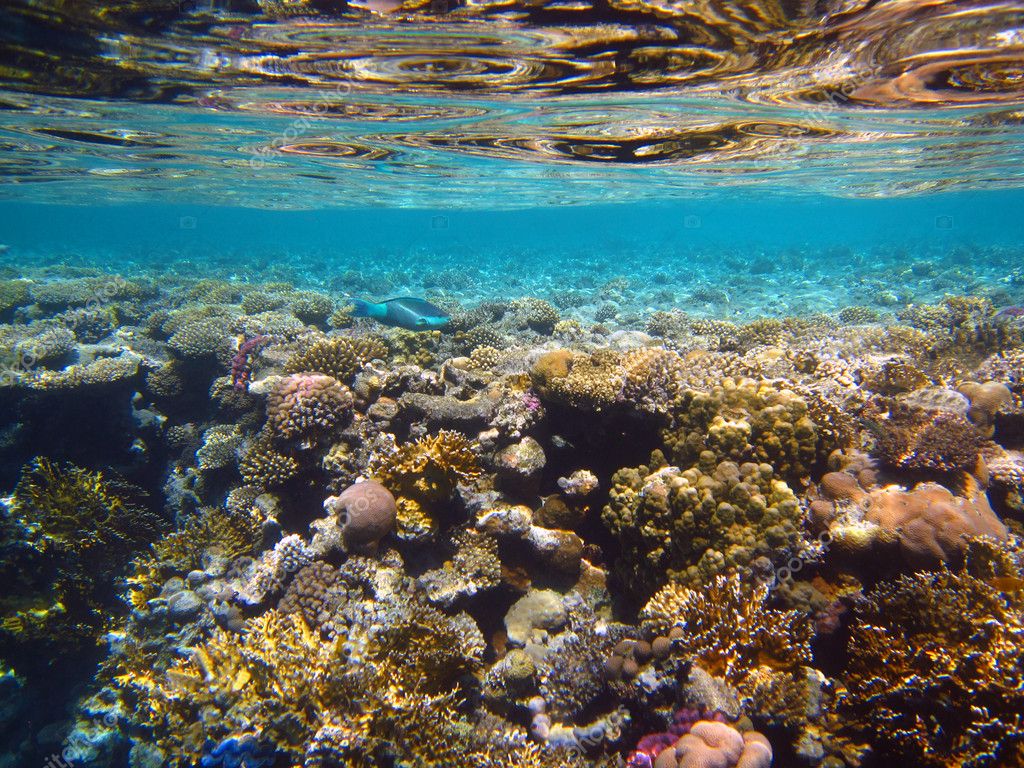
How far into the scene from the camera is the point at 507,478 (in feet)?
19.3

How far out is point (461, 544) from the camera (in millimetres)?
5480

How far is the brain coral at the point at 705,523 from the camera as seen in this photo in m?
4.37

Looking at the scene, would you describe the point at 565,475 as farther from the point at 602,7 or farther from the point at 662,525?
the point at 602,7

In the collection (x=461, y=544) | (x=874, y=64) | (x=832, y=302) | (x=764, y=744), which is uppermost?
(x=874, y=64)

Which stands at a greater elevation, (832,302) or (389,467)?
(389,467)

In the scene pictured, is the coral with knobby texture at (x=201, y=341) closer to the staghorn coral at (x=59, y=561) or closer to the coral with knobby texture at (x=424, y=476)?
the staghorn coral at (x=59, y=561)

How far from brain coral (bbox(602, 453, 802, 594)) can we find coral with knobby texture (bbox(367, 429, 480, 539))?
191 cm

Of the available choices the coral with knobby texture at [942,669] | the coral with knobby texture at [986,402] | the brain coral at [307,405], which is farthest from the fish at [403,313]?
the coral with knobby texture at [986,402]

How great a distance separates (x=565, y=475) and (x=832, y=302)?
67.8ft

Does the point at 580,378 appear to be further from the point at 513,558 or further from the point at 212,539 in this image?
the point at 212,539

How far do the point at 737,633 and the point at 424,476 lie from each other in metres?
3.33

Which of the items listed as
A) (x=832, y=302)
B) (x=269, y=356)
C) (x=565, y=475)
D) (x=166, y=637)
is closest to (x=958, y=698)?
(x=565, y=475)

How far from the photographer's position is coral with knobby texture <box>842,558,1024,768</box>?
3.18 metres

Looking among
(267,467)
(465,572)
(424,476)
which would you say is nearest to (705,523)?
(465,572)
